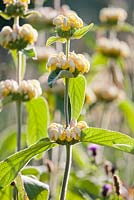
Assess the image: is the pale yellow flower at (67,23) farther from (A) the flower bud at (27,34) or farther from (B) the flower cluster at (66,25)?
(A) the flower bud at (27,34)

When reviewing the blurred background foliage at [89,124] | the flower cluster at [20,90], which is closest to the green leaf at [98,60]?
the blurred background foliage at [89,124]

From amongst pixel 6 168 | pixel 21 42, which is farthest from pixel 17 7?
pixel 6 168

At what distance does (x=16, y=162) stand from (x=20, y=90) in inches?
15.8

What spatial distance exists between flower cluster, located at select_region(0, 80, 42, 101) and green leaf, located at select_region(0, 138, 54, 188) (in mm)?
384

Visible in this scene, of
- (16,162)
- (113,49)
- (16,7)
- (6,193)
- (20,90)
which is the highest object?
(16,7)

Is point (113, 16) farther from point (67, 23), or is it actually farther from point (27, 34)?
point (67, 23)

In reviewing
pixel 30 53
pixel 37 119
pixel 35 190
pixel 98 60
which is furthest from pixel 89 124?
pixel 35 190

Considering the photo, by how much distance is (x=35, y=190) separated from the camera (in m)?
1.51

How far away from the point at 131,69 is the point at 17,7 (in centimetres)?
144

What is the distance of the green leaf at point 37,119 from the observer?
1.88 metres

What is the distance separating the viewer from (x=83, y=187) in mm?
2166

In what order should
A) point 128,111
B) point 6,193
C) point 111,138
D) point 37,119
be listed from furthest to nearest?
point 128,111
point 37,119
point 6,193
point 111,138

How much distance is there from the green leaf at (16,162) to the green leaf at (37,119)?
0.46m

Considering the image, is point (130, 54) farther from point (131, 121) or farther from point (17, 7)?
point (17, 7)
